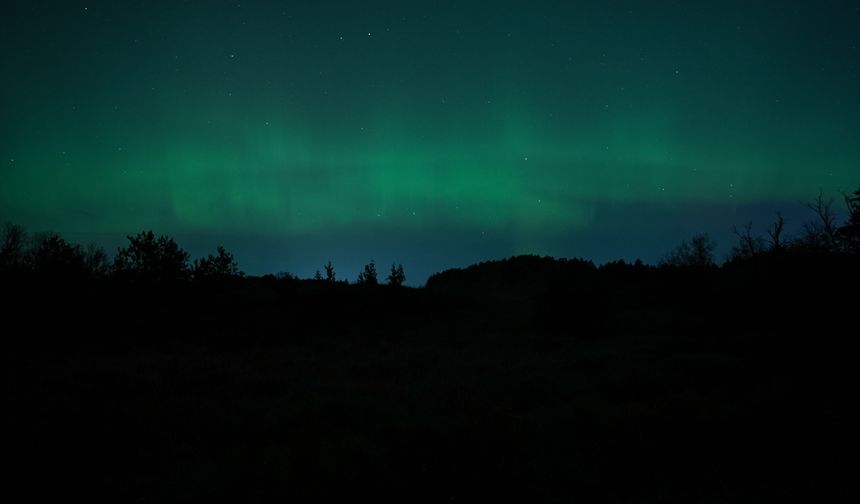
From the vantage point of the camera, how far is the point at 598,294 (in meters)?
25.7

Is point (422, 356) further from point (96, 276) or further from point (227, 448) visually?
point (96, 276)

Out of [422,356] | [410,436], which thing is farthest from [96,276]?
[410,436]

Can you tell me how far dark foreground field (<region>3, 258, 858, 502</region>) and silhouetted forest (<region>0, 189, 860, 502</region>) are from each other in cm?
5

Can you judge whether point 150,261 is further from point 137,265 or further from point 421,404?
point 421,404

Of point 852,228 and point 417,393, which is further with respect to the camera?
point 852,228

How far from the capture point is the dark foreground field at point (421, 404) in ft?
19.0

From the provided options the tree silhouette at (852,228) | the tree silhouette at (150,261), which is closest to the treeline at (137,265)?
the tree silhouette at (150,261)

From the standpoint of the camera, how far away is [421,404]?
984 cm

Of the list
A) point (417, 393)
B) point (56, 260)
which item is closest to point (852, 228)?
point (417, 393)

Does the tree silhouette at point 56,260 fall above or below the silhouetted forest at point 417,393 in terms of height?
above

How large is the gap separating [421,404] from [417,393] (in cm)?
120

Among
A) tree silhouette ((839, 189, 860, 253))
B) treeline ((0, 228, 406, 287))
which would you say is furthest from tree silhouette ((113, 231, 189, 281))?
tree silhouette ((839, 189, 860, 253))

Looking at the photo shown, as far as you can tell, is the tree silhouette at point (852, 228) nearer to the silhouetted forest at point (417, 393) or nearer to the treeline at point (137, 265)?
the silhouetted forest at point (417, 393)

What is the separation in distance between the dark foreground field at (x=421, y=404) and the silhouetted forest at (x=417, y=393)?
A: 0.17 feet
